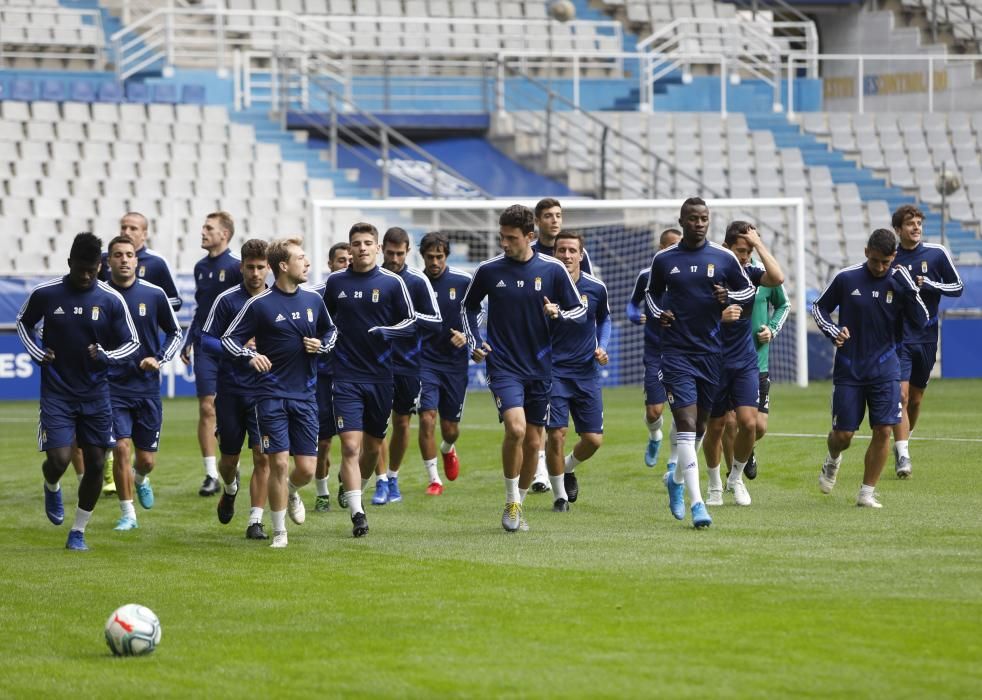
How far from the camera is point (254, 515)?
11578 millimetres

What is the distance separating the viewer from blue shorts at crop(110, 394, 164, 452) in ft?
41.3

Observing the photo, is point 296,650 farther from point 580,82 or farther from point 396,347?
point 580,82

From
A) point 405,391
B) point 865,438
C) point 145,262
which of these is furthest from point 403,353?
point 865,438

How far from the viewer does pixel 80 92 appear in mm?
31859

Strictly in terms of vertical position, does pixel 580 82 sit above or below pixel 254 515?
above

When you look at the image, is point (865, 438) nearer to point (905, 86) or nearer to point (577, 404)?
point (577, 404)

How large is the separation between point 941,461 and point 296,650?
9.19 metres

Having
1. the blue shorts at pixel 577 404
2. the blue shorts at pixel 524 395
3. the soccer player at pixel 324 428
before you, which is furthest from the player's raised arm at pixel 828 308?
the soccer player at pixel 324 428

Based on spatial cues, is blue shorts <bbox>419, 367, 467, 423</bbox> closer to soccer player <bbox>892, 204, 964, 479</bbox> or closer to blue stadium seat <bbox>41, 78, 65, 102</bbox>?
soccer player <bbox>892, 204, 964, 479</bbox>

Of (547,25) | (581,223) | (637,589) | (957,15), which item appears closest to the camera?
(637,589)

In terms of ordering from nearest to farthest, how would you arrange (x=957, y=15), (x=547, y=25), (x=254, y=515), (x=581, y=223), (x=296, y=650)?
(x=296, y=650), (x=254, y=515), (x=581, y=223), (x=547, y=25), (x=957, y=15)

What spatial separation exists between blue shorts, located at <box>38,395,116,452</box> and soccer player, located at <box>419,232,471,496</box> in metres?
3.69

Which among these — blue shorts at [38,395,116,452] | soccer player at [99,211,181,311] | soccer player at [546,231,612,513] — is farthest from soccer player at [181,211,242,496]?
blue shorts at [38,395,116,452]

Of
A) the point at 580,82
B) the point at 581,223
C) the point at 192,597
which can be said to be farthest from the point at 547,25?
the point at 192,597
